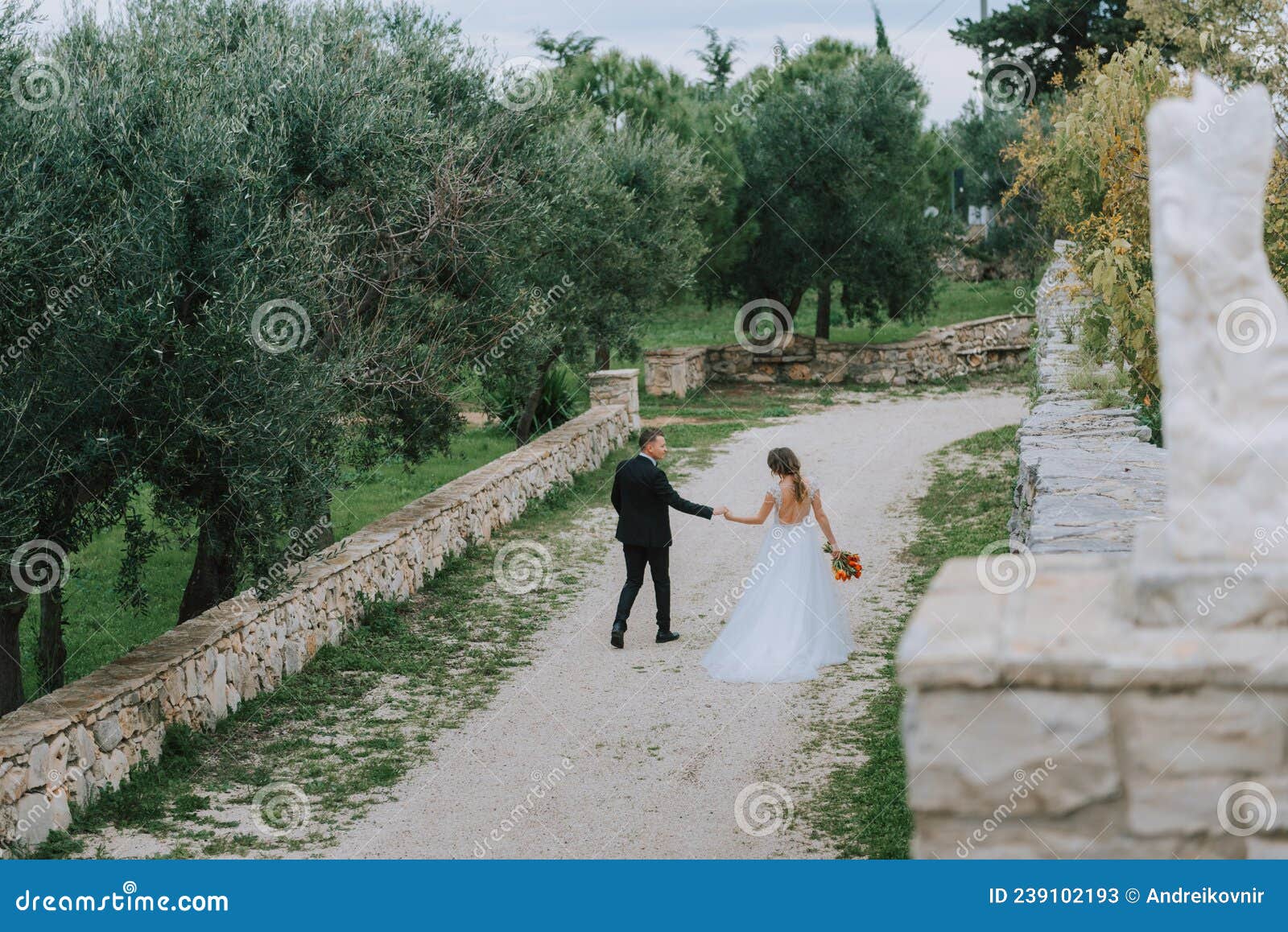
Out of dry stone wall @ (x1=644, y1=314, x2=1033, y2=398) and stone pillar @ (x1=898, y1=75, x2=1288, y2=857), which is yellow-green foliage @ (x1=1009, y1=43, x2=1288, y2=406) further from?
dry stone wall @ (x1=644, y1=314, x2=1033, y2=398)

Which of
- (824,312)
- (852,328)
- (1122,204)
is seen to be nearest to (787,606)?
(1122,204)

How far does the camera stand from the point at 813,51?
2823 cm

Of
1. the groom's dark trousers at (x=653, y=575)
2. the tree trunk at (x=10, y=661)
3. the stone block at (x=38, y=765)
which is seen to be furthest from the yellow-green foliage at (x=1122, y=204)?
the tree trunk at (x=10, y=661)

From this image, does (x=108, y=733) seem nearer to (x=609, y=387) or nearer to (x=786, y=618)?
(x=786, y=618)

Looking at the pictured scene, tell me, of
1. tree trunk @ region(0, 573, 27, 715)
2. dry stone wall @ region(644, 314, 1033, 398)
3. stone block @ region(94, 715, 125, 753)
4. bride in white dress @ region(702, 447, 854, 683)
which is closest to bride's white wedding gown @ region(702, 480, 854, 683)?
bride in white dress @ region(702, 447, 854, 683)

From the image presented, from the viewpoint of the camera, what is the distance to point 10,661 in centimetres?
870

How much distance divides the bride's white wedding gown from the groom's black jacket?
0.81m

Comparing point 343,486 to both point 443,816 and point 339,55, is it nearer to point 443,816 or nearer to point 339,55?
point 443,816

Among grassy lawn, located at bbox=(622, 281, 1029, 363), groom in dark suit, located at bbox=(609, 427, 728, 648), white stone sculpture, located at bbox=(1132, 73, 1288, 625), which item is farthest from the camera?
grassy lawn, located at bbox=(622, 281, 1029, 363)

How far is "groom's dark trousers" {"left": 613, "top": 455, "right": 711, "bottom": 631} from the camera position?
1008cm

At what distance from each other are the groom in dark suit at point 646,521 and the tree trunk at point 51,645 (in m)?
4.17
